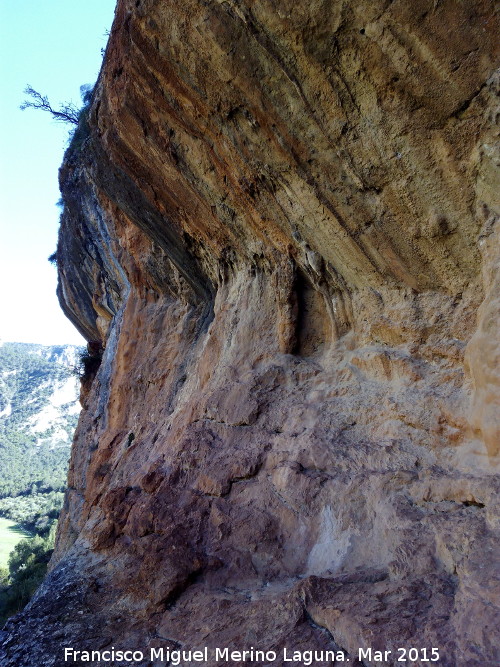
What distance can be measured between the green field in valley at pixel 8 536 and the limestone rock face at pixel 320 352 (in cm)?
3129

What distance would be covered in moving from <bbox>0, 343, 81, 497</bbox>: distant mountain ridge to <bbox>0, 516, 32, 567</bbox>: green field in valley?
1110 cm

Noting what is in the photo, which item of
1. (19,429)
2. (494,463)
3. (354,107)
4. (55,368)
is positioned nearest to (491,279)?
(494,463)

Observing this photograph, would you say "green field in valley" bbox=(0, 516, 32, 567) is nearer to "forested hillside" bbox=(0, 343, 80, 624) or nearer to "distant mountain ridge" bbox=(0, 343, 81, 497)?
"forested hillside" bbox=(0, 343, 80, 624)

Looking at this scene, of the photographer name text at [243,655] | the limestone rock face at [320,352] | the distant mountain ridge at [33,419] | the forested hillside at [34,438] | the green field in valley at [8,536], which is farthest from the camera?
the distant mountain ridge at [33,419]

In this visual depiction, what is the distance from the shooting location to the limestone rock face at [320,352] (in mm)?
2773

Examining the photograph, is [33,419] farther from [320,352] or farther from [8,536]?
[320,352]

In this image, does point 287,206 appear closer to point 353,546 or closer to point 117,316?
point 353,546

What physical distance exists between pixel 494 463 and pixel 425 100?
2317 millimetres

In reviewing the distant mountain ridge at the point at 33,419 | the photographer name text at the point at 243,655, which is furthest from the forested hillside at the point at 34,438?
the photographer name text at the point at 243,655

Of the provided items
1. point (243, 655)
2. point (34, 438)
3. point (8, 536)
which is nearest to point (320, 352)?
point (243, 655)

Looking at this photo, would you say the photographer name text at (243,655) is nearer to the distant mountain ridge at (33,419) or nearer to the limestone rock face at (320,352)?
the limestone rock face at (320,352)

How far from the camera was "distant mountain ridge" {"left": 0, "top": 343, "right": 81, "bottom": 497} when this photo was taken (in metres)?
57.9

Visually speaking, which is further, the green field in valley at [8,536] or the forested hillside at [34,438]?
the forested hillside at [34,438]

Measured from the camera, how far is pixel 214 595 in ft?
10.9
